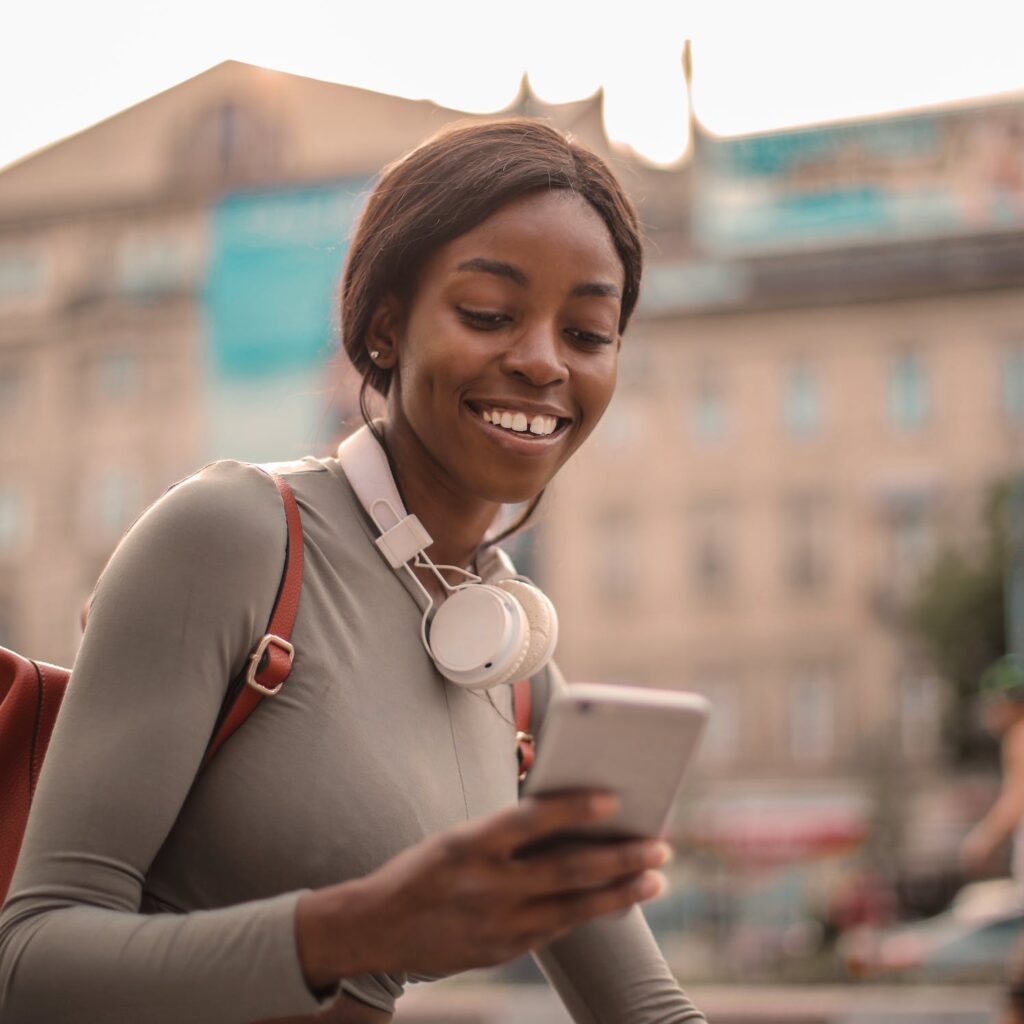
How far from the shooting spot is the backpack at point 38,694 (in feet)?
5.01

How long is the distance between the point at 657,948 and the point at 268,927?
723 millimetres

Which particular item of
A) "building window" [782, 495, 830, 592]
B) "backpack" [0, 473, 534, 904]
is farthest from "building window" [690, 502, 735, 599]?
"backpack" [0, 473, 534, 904]

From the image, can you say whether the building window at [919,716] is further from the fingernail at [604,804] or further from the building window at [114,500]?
the fingernail at [604,804]

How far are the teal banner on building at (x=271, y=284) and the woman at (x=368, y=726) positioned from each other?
596 inches

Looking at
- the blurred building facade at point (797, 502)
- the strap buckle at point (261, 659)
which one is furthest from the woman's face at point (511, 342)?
the blurred building facade at point (797, 502)

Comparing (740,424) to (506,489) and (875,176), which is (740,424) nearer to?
(875,176)

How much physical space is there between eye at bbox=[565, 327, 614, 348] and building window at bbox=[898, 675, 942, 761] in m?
32.4

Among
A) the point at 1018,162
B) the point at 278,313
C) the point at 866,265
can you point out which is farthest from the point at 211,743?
the point at 866,265

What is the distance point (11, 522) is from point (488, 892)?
39.6 metres

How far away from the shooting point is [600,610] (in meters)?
35.9

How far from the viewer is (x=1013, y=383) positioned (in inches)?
1346

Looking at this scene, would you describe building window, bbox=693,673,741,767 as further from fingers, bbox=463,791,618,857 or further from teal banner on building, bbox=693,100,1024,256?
fingers, bbox=463,791,618,857

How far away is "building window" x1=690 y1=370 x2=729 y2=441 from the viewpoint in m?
35.6

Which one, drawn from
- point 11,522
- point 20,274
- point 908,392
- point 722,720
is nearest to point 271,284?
point 722,720
